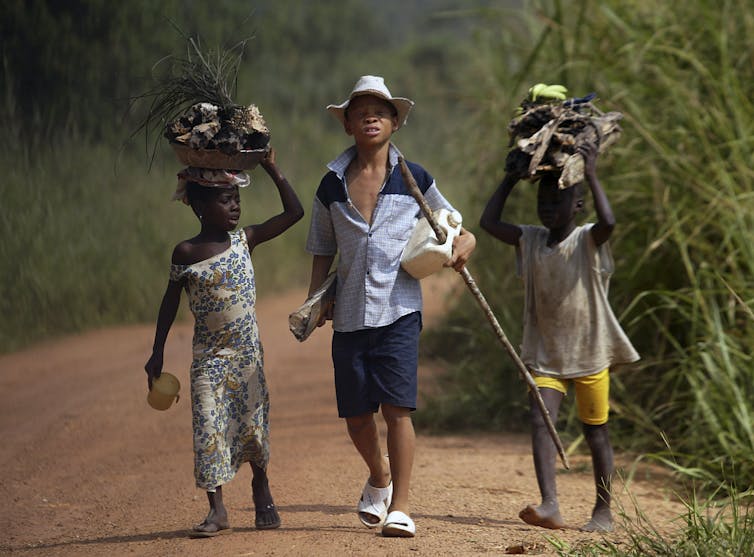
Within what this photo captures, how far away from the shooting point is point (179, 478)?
5109 millimetres

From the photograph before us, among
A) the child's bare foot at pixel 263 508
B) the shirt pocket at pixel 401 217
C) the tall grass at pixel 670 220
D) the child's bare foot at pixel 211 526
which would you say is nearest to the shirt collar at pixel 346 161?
the shirt pocket at pixel 401 217

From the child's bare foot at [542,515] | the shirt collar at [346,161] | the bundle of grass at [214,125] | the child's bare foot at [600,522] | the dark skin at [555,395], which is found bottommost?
the child's bare foot at [600,522]

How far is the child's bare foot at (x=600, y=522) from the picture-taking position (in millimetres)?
4078

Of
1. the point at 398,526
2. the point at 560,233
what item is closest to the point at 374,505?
the point at 398,526

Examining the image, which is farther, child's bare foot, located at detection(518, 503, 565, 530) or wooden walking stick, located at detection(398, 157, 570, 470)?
child's bare foot, located at detection(518, 503, 565, 530)

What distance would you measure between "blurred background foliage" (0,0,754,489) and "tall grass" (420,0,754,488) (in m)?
0.01

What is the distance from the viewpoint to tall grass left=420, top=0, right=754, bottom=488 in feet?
17.5

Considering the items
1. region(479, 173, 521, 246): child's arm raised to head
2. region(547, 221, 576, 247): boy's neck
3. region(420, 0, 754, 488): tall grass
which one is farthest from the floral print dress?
region(420, 0, 754, 488): tall grass

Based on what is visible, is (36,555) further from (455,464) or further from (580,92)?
(580,92)

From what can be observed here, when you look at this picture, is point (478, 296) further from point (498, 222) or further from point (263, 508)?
point (263, 508)

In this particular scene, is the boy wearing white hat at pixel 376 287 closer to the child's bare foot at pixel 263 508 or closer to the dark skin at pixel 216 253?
the dark skin at pixel 216 253

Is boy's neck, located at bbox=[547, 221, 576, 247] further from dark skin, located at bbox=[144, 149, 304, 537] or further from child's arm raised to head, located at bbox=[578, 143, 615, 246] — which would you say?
dark skin, located at bbox=[144, 149, 304, 537]

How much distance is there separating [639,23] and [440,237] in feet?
11.4

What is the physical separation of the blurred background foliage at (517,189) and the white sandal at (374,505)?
1.38m
